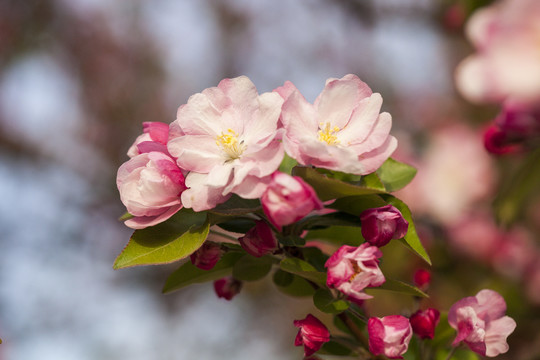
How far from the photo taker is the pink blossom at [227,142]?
1.63 feet

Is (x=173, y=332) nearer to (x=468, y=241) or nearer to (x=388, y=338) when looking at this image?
(x=468, y=241)

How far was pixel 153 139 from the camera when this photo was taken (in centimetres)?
58

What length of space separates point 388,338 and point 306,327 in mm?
92

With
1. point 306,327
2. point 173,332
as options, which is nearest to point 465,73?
point 306,327

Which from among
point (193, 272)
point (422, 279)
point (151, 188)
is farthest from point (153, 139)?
point (422, 279)

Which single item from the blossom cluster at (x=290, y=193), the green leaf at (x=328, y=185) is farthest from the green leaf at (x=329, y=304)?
the green leaf at (x=328, y=185)

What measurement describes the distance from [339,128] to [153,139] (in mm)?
216

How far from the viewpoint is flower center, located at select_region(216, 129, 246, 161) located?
0.54 m

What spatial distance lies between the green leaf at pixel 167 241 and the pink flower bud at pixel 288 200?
8 cm

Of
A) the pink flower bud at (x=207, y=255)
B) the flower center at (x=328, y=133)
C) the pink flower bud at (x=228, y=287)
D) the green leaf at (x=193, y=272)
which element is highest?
the flower center at (x=328, y=133)

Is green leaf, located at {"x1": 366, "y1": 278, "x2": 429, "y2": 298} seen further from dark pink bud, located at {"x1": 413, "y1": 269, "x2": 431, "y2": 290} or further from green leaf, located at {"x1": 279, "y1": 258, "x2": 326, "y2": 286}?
dark pink bud, located at {"x1": 413, "y1": 269, "x2": 431, "y2": 290}

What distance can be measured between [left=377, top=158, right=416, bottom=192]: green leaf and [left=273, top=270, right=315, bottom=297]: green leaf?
6.9 inches

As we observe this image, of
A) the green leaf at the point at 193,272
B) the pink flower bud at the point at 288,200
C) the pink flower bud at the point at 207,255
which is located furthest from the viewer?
the green leaf at the point at 193,272

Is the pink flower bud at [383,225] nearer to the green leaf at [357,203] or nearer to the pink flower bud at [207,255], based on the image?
the green leaf at [357,203]
